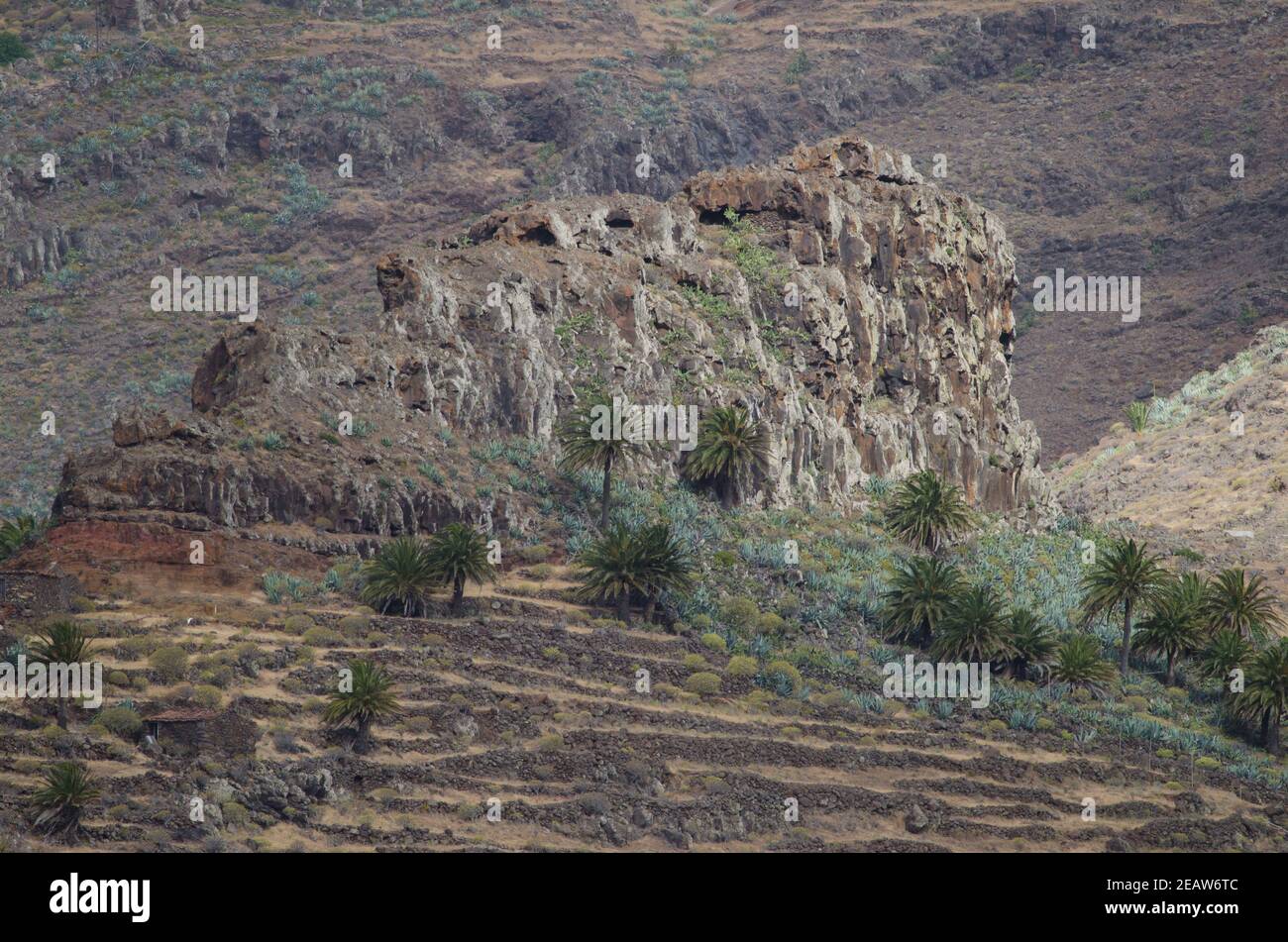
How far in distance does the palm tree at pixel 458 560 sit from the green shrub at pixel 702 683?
9695 millimetres

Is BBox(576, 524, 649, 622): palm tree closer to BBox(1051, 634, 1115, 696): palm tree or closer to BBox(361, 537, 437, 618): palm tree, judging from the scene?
BBox(361, 537, 437, 618): palm tree

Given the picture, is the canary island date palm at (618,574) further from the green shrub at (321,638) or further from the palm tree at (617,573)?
the green shrub at (321,638)

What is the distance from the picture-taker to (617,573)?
10294 centimetres

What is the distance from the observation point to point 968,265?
136250 millimetres

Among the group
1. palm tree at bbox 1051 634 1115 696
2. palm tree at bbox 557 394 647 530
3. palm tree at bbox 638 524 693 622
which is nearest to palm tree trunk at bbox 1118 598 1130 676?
palm tree at bbox 1051 634 1115 696

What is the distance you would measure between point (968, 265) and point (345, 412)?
4445cm

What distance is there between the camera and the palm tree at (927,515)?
115438 millimetres

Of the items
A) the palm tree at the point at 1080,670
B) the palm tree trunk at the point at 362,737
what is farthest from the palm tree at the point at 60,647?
the palm tree at the point at 1080,670

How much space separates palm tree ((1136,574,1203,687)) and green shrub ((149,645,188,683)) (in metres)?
46.9

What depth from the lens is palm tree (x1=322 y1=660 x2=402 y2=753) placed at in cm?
8938

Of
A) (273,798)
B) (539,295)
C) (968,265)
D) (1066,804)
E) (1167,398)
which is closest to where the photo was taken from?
(273,798)

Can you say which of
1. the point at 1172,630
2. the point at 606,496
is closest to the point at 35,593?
the point at 606,496

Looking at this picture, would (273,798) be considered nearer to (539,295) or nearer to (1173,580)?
(539,295)
